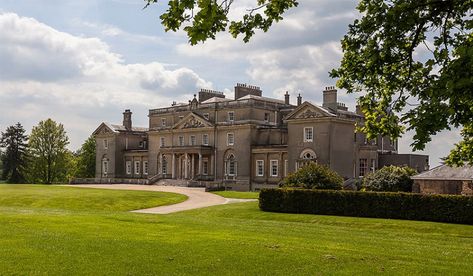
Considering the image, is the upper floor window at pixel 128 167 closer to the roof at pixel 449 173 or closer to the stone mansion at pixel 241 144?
the stone mansion at pixel 241 144

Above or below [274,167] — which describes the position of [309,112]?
above

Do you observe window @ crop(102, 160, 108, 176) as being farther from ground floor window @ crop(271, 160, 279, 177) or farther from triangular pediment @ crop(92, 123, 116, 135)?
ground floor window @ crop(271, 160, 279, 177)

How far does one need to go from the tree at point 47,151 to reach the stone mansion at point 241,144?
36.3ft

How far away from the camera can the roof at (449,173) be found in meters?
34.1

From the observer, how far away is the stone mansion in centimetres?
5331

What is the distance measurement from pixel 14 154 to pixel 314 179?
64.5m

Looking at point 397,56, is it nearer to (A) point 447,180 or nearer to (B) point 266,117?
(A) point 447,180

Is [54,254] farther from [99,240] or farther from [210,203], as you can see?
[210,203]

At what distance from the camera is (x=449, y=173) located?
35.1m

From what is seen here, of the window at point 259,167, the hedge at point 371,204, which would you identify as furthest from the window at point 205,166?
the hedge at point 371,204

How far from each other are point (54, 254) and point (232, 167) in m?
49.8

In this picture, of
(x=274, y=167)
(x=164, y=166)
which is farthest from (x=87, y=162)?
(x=274, y=167)

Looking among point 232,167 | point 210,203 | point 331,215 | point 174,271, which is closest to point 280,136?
point 232,167

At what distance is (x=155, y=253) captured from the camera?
40.6 feet
